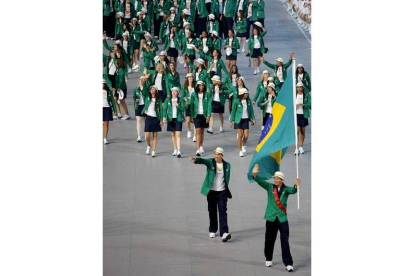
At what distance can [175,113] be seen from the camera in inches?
778

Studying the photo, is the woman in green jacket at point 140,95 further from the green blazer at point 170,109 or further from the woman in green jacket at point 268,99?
the woman in green jacket at point 268,99

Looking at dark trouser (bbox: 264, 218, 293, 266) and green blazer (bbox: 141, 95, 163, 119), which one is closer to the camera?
dark trouser (bbox: 264, 218, 293, 266)

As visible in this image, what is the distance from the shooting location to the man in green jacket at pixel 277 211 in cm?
1470

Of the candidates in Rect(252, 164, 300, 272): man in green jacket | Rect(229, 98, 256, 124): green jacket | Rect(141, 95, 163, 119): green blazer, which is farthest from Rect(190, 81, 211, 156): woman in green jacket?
Rect(252, 164, 300, 272): man in green jacket

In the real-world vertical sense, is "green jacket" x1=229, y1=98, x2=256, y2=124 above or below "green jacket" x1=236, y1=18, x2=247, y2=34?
Result: below

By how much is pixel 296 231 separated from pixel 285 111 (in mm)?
2549

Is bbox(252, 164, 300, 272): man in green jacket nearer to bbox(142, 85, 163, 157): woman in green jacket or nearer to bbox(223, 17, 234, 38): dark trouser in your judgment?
bbox(142, 85, 163, 157): woman in green jacket

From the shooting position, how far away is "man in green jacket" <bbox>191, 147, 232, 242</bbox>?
15695mm

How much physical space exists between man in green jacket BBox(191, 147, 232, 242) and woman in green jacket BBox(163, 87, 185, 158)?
13.3 ft

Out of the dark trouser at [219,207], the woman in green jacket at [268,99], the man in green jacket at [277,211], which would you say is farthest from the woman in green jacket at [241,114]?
the man in green jacket at [277,211]

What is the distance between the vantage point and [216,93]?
21031mm

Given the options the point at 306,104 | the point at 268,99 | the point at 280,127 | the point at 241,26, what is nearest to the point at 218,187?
the point at 280,127

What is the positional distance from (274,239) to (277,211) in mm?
370

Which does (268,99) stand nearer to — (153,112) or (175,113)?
(175,113)
